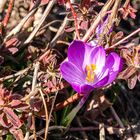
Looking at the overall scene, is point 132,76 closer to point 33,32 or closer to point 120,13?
point 120,13

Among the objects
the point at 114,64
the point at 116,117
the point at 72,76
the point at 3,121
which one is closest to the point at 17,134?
the point at 3,121

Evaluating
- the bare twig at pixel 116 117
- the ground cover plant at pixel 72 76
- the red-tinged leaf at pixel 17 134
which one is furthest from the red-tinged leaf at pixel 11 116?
the bare twig at pixel 116 117

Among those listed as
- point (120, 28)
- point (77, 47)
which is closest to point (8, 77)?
point (77, 47)

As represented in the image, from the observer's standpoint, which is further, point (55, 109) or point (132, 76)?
point (55, 109)

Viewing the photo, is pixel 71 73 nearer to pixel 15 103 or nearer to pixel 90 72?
pixel 90 72

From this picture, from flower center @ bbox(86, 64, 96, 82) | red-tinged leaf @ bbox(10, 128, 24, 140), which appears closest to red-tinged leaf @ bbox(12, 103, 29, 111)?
red-tinged leaf @ bbox(10, 128, 24, 140)

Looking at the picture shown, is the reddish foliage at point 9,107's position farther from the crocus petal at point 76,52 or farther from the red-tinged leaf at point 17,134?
the crocus petal at point 76,52
